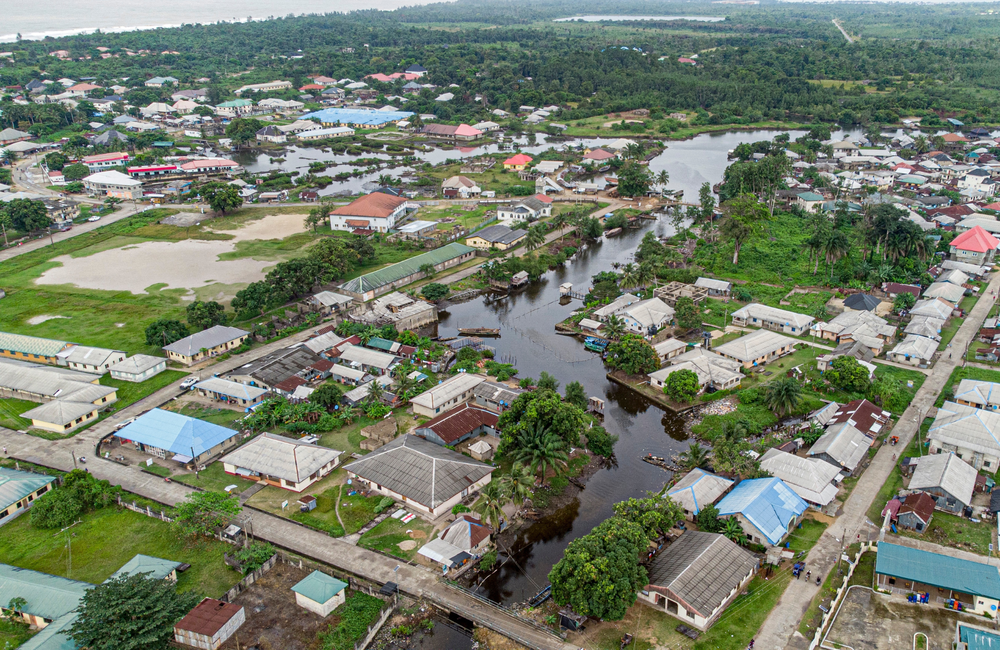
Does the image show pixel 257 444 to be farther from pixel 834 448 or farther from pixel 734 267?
pixel 734 267

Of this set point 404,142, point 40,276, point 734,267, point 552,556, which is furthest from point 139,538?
point 404,142

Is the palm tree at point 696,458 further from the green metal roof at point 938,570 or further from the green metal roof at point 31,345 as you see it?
the green metal roof at point 31,345

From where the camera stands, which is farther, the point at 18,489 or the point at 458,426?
the point at 458,426

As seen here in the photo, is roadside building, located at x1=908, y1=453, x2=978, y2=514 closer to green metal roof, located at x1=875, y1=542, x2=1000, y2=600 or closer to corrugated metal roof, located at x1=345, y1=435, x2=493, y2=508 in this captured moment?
green metal roof, located at x1=875, y1=542, x2=1000, y2=600

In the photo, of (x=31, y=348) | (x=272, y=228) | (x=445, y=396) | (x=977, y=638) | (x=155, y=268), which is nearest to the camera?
(x=977, y=638)

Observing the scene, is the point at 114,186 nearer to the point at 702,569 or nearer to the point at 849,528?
the point at 702,569

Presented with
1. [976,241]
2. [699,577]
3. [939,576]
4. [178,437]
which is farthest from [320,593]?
[976,241]

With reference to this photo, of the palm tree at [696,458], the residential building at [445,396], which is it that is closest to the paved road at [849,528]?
the palm tree at [696,458]

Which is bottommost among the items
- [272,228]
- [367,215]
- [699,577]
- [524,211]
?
[699,577]
